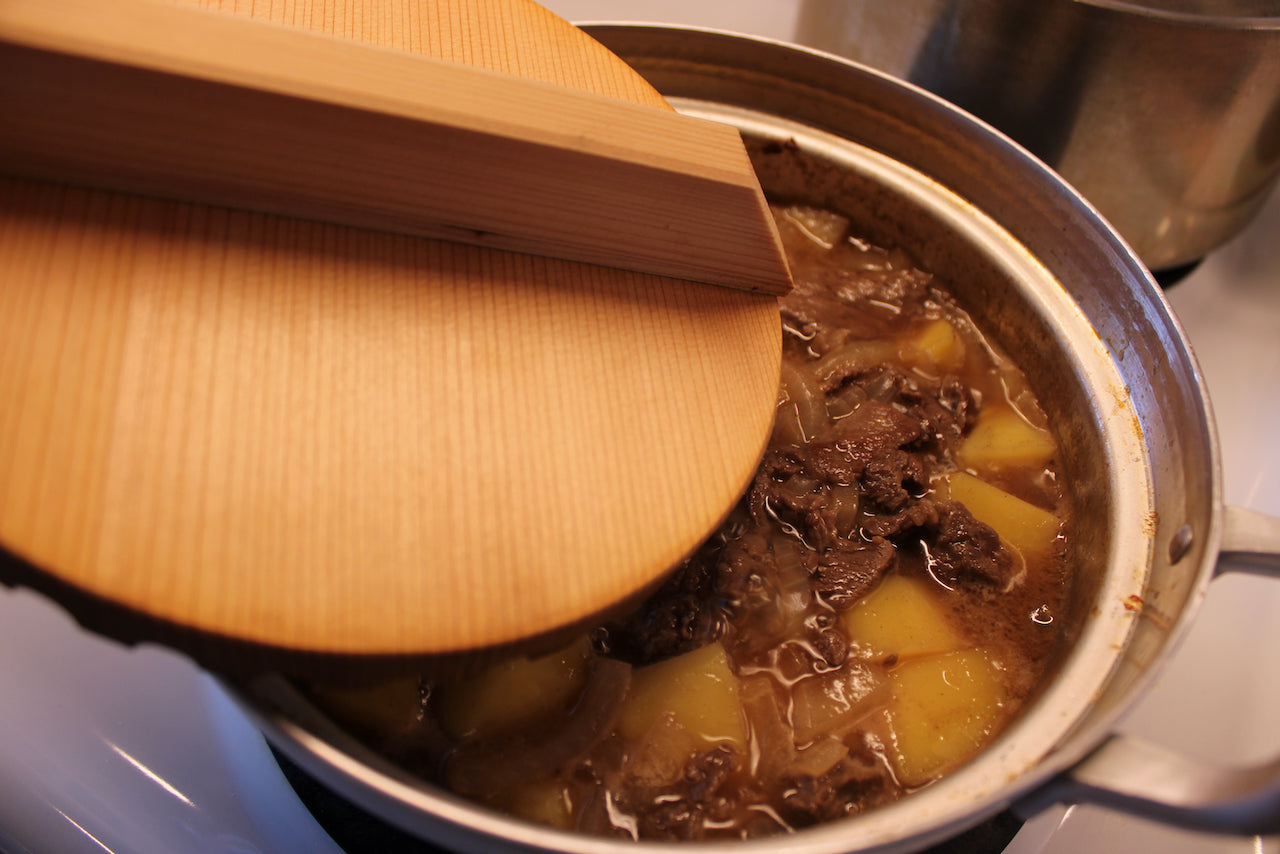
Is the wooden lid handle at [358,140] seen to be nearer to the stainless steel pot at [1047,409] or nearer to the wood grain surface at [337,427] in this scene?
the wood grain surface at [337,427]

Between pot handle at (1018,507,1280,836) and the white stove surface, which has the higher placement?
pot handle at (1018,507,1280,836)

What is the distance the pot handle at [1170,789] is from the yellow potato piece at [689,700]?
1.53 ft

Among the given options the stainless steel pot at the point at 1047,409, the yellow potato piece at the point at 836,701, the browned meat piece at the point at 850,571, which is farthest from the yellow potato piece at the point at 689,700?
the stainless steel pot at the point at 1047,409

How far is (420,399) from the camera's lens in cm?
112

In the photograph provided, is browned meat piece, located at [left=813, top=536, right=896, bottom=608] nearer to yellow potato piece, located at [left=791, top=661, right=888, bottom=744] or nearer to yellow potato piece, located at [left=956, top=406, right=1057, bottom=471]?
yellow potato piece, located at [left=791, top=661, right=888, bottom=744]

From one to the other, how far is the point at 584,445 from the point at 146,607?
552mm

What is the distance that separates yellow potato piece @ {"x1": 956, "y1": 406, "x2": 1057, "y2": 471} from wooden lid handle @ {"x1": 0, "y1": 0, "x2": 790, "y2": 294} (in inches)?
29.8

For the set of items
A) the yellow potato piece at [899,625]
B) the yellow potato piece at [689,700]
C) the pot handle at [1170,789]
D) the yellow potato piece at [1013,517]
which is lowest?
the yellow potato piece at [689,700]

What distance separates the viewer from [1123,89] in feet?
6.65

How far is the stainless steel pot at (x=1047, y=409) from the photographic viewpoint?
104 centimetres

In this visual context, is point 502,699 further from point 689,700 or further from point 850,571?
point 850,571

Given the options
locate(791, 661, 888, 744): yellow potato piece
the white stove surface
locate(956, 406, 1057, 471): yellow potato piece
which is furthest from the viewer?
locate(956, 406, 1057, 471): yellow potato piece

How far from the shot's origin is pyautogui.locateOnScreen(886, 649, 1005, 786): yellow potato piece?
55.8 inches

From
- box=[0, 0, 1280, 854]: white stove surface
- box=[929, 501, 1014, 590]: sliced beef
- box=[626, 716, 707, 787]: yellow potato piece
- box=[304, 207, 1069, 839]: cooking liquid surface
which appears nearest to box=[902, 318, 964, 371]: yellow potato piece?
box=[304, 207, 1069, 839]: cooking liquid surface
